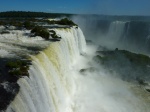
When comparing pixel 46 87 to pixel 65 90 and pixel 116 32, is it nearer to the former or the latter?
pixel 65 90

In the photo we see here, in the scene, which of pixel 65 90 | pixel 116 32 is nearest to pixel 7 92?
pixel 65 90

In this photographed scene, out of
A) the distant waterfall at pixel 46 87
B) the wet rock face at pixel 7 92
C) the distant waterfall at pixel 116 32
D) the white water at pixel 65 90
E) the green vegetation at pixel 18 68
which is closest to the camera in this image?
the wet rock face at pixel 7 92

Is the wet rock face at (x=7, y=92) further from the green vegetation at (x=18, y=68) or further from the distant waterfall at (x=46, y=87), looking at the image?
the green vegetation at (x=18, y=68)

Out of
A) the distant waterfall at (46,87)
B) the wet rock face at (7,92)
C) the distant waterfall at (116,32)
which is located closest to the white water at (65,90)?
the distant waterfall at (46,87)

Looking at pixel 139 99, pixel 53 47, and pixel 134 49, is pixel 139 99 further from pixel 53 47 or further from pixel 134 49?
pixel 134 49

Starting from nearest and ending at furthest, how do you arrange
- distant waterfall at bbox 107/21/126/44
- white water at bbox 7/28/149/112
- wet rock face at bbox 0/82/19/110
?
wet rock face at bbox 0/82/19/110
white water at bbox 7/28/149/112
distant waterfall at bbox 107/21/126/44

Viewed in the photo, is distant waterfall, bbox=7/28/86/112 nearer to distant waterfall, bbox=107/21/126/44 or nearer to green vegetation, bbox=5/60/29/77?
green vegetation, bbox=5/60/29/77

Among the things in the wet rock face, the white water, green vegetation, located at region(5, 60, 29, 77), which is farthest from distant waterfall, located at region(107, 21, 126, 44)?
the wet rock face
